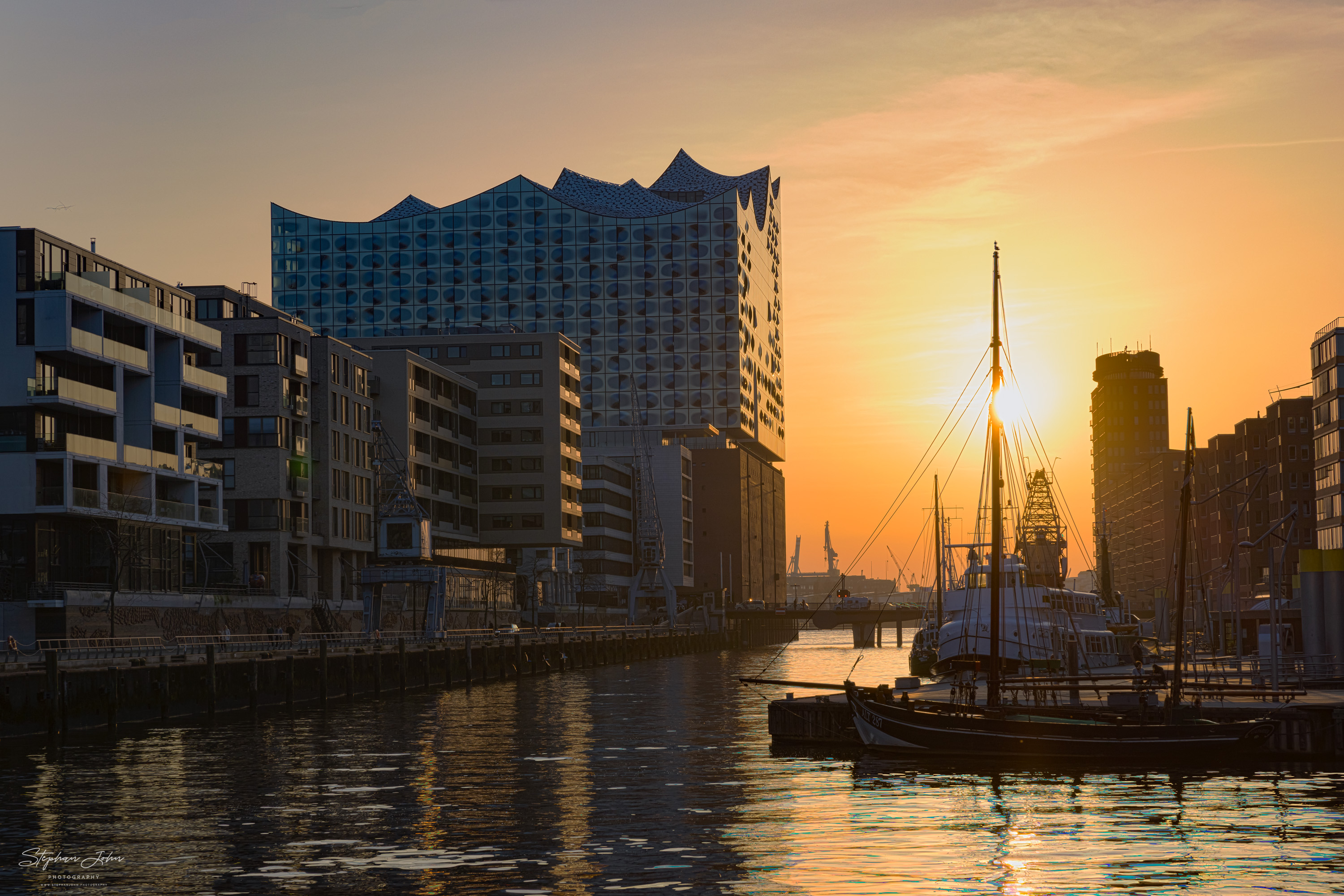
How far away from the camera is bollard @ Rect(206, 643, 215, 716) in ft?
265

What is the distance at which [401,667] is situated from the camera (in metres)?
108

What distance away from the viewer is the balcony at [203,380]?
4776 inches

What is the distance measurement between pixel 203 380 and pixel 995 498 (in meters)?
82.0

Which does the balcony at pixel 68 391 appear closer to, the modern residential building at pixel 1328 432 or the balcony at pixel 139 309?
the balcony at pixel 139 309

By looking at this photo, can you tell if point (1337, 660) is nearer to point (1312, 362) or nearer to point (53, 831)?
point (53, 831)

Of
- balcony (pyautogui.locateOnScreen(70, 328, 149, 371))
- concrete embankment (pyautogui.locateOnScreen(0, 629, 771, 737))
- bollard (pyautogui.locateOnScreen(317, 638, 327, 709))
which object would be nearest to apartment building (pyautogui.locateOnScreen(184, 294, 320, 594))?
concrete embankment (pyautogui.locateOnScreen(0, 629, 771, 737))

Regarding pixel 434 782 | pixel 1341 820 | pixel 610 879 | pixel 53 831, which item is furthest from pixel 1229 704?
pixel 53 831

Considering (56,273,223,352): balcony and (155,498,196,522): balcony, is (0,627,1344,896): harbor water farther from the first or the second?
(155,498,196,522): balcony

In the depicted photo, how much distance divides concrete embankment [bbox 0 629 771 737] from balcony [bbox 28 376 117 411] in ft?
73.0

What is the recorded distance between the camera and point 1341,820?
39.8 metres

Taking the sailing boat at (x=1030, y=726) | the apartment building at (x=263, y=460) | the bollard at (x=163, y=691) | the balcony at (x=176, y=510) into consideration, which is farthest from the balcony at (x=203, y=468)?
the sailing boat at (x=1030, y=726)

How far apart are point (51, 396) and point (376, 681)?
28.3 meters

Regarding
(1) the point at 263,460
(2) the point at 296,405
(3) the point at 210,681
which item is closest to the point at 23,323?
(3) the point at 210,681

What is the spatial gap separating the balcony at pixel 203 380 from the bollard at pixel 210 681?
44030 millimetres
